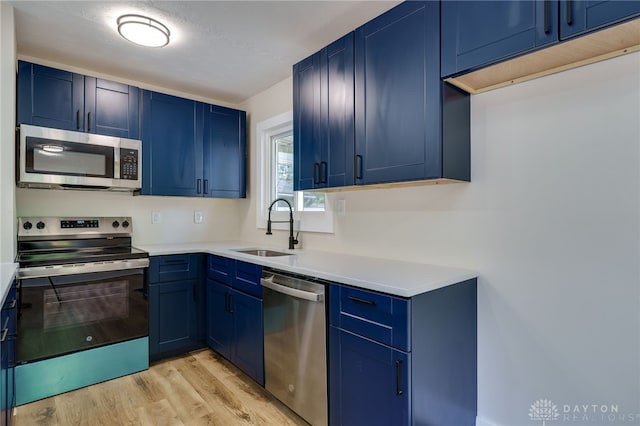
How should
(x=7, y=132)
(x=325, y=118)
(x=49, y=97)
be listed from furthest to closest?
(x=49, y=97), (x=325, y=118), (x=7, y=132)

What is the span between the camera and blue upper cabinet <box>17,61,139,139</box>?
2.32m

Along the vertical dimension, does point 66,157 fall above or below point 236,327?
above

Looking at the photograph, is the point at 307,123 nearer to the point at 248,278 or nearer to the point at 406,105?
the point at 406,105

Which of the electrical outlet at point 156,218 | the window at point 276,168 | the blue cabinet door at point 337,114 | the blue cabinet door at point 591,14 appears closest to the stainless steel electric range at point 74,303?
the electrical outlet at point 156,218

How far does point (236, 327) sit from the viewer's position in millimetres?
2408

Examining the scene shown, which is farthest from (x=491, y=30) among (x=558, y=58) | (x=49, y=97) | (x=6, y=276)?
(x=49, y=97)

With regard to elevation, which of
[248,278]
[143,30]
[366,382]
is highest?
[143,30]

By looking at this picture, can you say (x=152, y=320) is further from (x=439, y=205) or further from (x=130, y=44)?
(x=439, y=205)

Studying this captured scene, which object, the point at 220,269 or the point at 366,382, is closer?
the point at 366,382

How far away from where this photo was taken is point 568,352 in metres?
1.47

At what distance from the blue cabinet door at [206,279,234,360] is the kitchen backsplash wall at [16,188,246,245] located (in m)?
0.82

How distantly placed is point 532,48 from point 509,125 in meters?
Result: 0.43

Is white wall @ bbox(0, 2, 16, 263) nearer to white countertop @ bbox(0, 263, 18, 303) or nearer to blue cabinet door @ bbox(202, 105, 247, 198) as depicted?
white countertop @ bbox(0, 263, 18, 303)

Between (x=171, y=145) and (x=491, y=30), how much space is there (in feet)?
8.41
